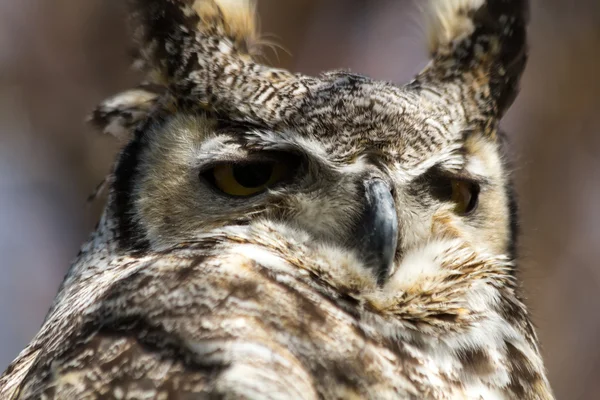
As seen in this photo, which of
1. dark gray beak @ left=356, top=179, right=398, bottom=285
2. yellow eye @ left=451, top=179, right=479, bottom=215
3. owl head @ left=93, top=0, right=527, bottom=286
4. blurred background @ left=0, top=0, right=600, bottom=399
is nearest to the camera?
dark gray beak @ left=356, top=179, right=398, bottom=285

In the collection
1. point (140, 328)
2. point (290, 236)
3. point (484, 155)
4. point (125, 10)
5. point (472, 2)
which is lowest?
point (140, 328)

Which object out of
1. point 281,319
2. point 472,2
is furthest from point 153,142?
point 472,2

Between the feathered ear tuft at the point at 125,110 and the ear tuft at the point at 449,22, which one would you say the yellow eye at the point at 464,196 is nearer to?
the ear tuft at the point at 449,22

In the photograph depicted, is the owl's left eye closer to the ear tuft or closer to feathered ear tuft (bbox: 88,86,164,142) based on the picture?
feathered ear tuft (bbox: 88,86,164,142)

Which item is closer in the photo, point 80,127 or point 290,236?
point 290,236

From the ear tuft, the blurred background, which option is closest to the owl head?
the ear tuft

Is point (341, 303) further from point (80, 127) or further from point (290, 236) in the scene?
point (80, 127)

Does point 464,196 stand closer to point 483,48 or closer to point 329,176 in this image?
point 329,176
